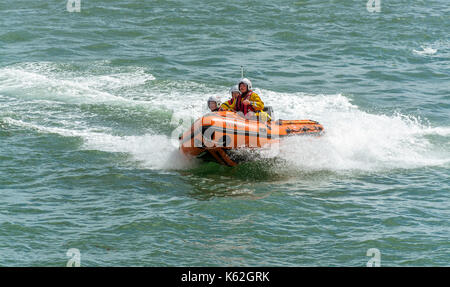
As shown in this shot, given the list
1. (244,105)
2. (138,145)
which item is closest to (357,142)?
(244,105)

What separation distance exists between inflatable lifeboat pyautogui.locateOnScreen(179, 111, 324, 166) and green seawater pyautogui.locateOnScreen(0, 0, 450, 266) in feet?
0.96

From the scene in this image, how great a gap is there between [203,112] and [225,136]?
3.73 meters

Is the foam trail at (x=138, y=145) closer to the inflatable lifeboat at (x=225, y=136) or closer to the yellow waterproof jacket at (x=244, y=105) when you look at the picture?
the inflatable lifeboat at (x=225, y=136)

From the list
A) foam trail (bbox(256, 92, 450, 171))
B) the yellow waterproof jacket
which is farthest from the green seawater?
the yellow waterproof jacket

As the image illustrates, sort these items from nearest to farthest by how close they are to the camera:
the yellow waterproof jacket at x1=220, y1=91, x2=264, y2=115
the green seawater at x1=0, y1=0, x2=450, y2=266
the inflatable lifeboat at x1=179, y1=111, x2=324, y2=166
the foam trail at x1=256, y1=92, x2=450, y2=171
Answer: the green seawater at x1=0, y1=0, x2=450, y2=266, the inflatable lifeboat at x1=179, y1=111, x2=324, y2=166, the foam trail at x1=256, y1=92, x2=450, y2=171, the yellow waterproof jacket at x1=220, y1=91, x2=264, y2=115

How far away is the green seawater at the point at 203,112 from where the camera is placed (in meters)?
8.63

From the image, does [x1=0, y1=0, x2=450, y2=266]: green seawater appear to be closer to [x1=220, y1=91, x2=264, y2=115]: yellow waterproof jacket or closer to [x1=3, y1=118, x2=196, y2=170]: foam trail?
[x1=3, y1=118, x2=196, y2=170]: foam trail

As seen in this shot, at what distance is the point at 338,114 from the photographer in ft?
48.0

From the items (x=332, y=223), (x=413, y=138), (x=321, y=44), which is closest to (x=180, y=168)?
(x=332, y=223)

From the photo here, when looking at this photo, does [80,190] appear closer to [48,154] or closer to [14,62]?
[48,154]

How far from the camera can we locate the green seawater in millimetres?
8633

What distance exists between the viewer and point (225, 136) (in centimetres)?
1081

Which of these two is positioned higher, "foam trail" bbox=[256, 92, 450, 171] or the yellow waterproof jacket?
the yellow waterproof jacket

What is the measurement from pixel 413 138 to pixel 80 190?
6712mm
